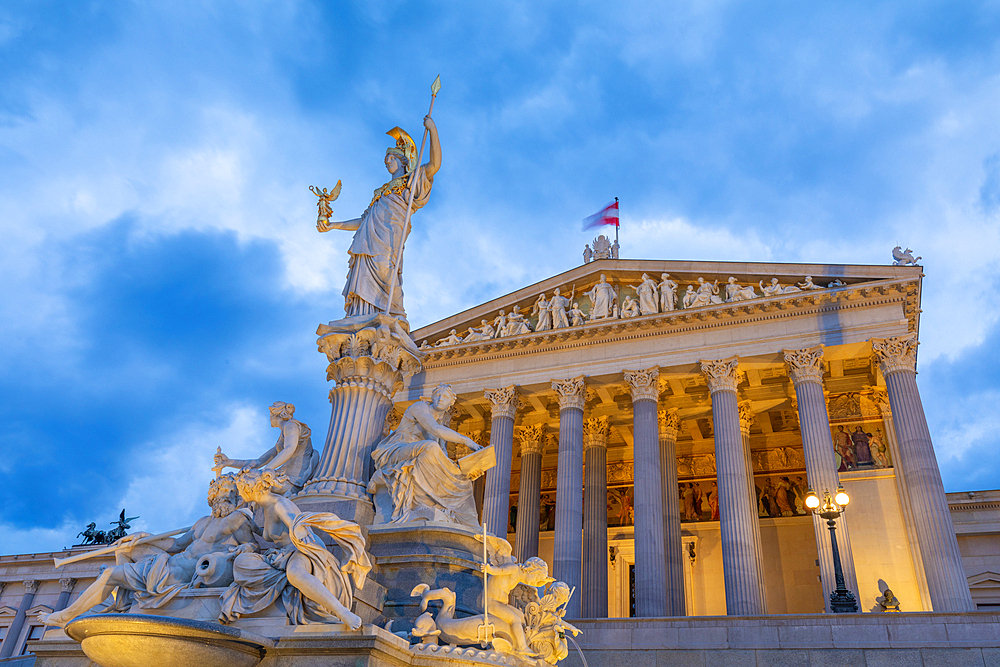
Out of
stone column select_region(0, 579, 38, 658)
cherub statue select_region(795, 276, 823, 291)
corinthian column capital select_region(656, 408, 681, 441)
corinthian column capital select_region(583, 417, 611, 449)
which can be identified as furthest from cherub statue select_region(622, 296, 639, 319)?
stone column select_region(0, 579, 38, 658)

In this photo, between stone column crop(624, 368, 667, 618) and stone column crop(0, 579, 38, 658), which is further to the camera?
stone column crop(0, 579, 38, 658)

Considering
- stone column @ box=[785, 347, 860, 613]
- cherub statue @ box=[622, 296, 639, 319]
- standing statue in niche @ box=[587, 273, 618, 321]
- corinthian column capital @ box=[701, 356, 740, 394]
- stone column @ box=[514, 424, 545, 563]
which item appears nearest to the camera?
stone column @ box=[785, 347, 860, 613]

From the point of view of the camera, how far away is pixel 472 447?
31.2ft

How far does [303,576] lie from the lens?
231 inches

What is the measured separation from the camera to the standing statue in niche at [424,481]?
8.46 meters

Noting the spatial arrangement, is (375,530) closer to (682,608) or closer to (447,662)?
(447,662)

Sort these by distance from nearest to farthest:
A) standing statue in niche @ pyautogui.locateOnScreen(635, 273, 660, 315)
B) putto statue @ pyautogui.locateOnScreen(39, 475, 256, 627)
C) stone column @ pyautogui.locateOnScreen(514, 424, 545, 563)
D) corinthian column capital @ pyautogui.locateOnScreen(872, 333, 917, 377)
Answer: putto statue @ pyautogui.locateOnScreen(39, 475, 256, 627) → corinthian column capital @ pyautogui.locateOnScreen(872, 333, 917, 377) → standing statue in niche @ pyautogui.locateOnScreen(635, 273, 660, 315) → stone column @ pyautogui.locateOnScreen(514, 424, 545, 563)

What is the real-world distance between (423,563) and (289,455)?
257 centimetres

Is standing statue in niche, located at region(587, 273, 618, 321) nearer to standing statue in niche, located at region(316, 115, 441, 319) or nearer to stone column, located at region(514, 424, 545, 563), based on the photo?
stone column, located at region(514, 424, 545, 563)

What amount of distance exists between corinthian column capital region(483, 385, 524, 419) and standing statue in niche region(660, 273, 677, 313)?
22.3 ft

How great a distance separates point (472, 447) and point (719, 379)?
17.7 metres

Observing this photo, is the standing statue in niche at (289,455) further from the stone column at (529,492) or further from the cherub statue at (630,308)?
the cherub statue at (630,308)

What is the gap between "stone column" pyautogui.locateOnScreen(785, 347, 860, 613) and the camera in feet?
67.8

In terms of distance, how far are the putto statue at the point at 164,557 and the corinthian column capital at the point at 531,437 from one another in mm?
23519
